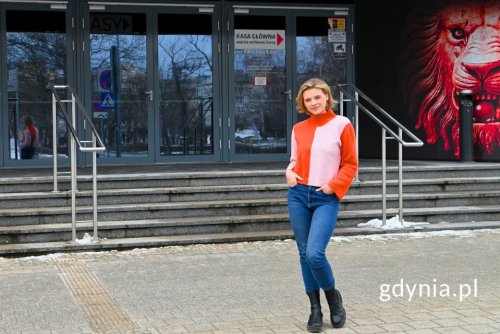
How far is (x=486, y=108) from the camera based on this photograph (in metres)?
11.6

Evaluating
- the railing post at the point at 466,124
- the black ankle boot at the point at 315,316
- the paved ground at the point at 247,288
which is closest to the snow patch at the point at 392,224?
the paved ground at the point at 247,288

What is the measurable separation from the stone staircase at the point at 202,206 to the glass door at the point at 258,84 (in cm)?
249

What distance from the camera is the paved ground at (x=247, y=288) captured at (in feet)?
16.7

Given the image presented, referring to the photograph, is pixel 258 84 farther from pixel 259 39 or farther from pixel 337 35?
pixel 337 35

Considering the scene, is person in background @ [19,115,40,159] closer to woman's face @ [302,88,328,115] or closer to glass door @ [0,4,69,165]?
glass door @ [0,4,69,165]

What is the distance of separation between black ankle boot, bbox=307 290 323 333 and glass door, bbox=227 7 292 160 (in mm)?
7225

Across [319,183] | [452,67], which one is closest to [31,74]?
[452,67]

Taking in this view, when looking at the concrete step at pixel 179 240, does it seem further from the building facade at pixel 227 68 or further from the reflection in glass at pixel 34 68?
the reflection in glass at pixel 34 68

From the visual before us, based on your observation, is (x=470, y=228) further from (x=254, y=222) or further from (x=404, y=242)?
(x=254, y=222)

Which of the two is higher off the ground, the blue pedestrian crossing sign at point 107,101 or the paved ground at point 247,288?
the blue pedestrian crossing sign at point 107,101

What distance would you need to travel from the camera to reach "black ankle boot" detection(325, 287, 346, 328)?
493cm

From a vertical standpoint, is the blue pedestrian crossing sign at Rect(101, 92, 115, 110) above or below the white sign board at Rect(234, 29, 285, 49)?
below

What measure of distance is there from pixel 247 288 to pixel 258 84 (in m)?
6.52

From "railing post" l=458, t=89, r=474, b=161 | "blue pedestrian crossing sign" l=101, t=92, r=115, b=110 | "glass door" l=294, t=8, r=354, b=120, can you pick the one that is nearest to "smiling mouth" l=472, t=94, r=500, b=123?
"railing post" l=458, t=89, r=474, b=161
